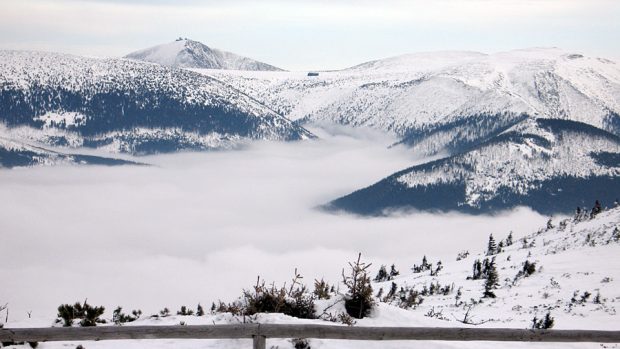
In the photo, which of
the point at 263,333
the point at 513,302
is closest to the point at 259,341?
the point at 263,333

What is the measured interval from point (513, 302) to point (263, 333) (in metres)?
22.4

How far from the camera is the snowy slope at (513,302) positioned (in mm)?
13312

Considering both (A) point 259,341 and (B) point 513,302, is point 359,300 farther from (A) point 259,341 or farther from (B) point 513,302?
(B) point 513,302

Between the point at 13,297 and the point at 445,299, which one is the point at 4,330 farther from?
the point at 13,297

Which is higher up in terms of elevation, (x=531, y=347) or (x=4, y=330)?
(x=4, y=330)

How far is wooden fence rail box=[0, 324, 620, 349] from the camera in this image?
10.0 m

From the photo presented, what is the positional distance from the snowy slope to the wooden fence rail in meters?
1.92

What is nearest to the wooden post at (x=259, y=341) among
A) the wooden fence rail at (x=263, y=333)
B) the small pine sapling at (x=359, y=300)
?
the wooden fence rail at (x=263, y=333)

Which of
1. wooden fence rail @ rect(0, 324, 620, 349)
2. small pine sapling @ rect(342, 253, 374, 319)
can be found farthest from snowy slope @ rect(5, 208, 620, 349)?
wooden fence rail @ rect(0, 324, 620, 349)

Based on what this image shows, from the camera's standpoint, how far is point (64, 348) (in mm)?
12742

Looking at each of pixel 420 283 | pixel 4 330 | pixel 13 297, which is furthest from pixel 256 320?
pixel 13 297

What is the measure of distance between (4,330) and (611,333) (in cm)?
1008

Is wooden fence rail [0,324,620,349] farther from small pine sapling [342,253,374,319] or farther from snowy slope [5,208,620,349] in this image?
small pine sapling [342,253,374,319]

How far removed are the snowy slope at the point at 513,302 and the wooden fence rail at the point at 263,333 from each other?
6.30 feet
